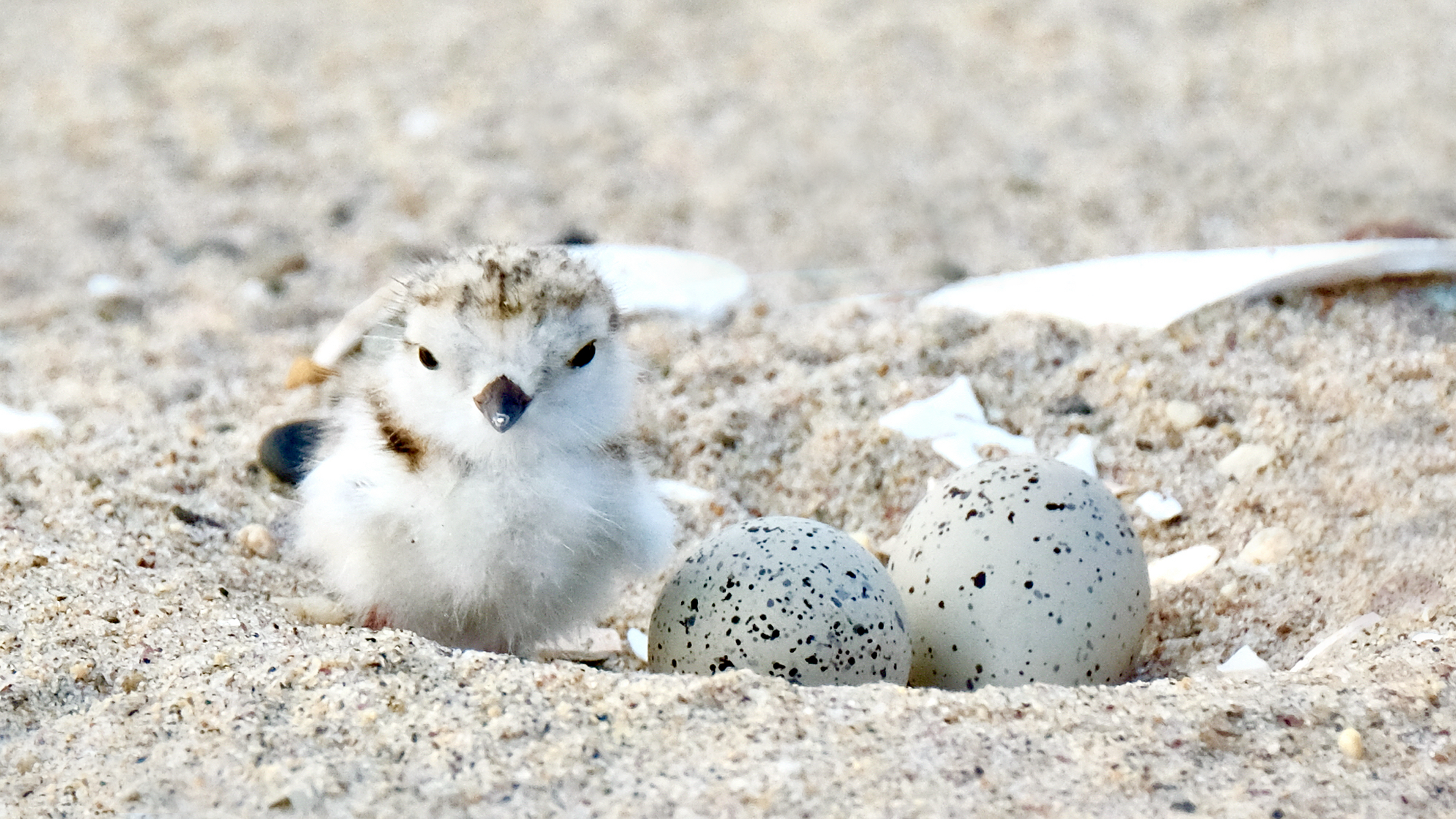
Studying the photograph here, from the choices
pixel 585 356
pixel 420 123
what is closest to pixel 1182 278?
pixel 585 356

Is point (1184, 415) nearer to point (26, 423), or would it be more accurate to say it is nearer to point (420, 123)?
point (26, 423)

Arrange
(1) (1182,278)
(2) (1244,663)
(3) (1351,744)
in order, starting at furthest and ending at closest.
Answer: (1) (1182,278), (2) (1244,663), (3) (1351,744)

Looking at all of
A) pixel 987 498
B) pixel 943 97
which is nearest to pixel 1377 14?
pixel 943 97

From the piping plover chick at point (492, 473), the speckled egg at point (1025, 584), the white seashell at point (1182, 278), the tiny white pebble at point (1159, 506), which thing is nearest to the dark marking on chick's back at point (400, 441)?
the piping plover chick at point (492, 473)

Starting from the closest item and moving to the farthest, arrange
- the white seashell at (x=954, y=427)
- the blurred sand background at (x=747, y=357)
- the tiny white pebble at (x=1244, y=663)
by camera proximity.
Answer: the blurred sand background at (x=747, y=357), the tiny white pebble at (x=1244, y=663), the white seashell at (x=954, y=427)

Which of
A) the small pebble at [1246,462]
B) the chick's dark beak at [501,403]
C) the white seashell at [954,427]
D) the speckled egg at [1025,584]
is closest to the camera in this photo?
the chick's dark beak at [501,403]

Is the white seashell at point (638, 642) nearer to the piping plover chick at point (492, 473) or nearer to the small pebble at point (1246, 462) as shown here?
the piping plover chick at point (492, 473)
